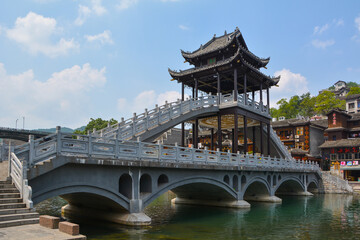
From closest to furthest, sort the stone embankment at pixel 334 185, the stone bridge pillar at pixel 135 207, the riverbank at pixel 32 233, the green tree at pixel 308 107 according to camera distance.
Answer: the riverbank at pixel 32 233 → the stone bridge pillar at pixel 135 207 → the stone embankment at pixel 334 185 → the green tree at pixel 308 107

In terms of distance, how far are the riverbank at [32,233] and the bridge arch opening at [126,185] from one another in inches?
315

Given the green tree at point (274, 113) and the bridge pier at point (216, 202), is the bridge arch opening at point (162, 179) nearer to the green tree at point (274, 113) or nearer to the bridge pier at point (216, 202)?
the bridge pier at point (216, 202)

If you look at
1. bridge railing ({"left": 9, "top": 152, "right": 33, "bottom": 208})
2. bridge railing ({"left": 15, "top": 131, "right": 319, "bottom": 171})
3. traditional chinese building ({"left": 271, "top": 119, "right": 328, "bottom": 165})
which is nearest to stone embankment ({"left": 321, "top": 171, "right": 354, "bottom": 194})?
traditional chinese building ({"left": 271, "top": 119, "right": 328, "bottom": 165})

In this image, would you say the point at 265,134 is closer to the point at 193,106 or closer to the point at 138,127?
the point at 193,106

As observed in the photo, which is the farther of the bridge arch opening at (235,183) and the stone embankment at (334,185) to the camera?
the stone embankment at (334,185)

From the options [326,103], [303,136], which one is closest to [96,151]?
[303,136]

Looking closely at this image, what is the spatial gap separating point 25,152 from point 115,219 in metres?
8.07

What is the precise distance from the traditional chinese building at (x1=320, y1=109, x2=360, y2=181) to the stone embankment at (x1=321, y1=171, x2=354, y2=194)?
3667 millimetres

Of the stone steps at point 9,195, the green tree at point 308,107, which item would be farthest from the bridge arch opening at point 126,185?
the green tree at point 308,107

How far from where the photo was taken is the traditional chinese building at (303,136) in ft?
197

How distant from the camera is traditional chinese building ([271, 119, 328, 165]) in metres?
60.1

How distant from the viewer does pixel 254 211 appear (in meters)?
28.4

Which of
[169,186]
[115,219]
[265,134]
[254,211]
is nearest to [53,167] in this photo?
[115,219]

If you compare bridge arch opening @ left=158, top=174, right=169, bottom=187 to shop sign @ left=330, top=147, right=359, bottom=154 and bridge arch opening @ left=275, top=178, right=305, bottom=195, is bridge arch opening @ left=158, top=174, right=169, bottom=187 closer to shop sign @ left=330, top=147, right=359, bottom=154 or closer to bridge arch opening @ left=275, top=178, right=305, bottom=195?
bridge arch opening @ left=275, top=178, right=305, bottom=195
